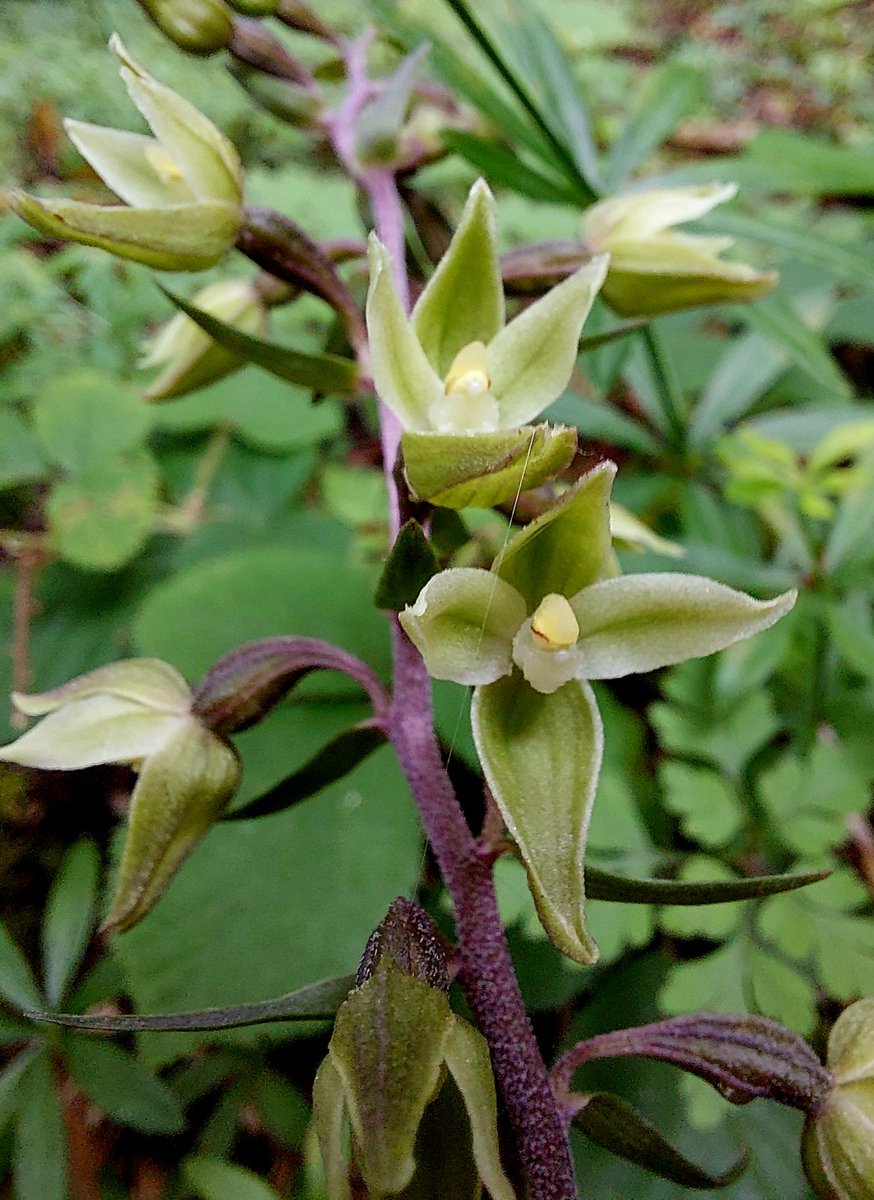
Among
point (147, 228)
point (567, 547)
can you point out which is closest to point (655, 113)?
point (147, 228)

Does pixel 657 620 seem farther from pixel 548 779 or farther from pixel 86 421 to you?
pixel 86 421

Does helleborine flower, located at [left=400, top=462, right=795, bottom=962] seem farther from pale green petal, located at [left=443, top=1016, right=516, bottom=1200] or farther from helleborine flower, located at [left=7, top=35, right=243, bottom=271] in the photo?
helleborine flower, located at [left=7, top=35, right=243, bottom=271]

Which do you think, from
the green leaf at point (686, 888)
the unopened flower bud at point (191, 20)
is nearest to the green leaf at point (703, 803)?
the green leaf at point (686, 888)

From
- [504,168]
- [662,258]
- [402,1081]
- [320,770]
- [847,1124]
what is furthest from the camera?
[504,168]

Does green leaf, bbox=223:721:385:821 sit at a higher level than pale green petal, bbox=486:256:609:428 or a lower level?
lower

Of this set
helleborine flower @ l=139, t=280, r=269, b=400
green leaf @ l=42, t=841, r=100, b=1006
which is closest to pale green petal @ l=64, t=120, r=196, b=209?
helleborine flower @ l=139, t=280, r=269, b=400

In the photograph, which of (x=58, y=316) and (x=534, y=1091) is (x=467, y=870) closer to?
(x=534, y=1091)

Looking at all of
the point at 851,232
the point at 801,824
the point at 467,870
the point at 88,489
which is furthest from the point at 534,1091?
the point at 851,232

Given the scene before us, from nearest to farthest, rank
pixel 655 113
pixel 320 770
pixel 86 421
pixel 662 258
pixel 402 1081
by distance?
pixel 402 1081 → pixel 320 770 → pixel 662 258 → pixel 655 113 → pixel 86 421
